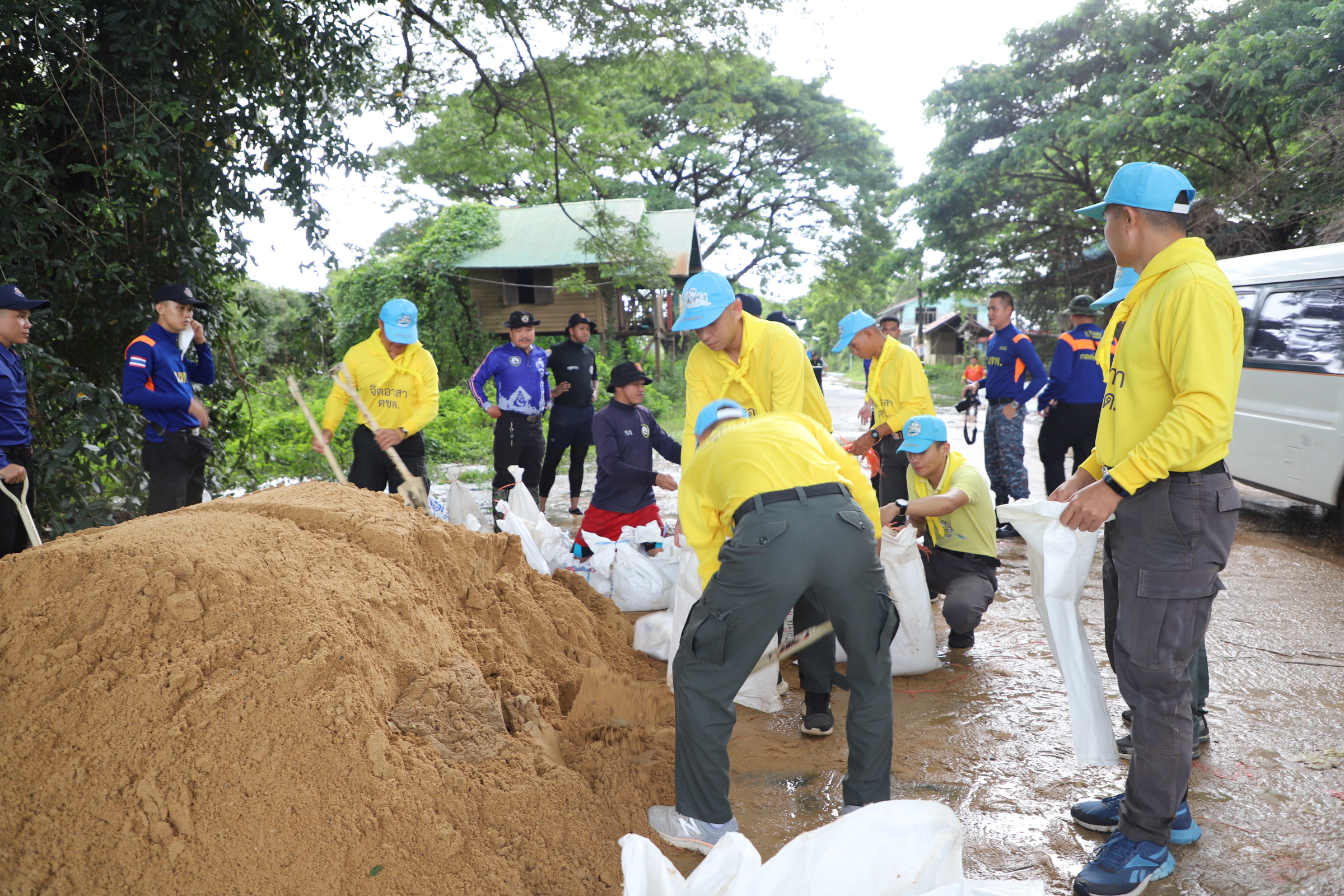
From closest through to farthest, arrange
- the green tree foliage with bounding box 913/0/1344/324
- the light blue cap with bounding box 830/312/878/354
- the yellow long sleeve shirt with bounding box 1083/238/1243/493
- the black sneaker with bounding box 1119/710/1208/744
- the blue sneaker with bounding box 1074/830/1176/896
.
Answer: the yellow long sleeve shirt with bounding box 1083/238/1243/493 → the blue sneaker with bounding box 1074/830/1176/896 → the black sneaker with bounding box 1119/710/1208/744 → the light blue cap with bounding box 830/312/878/354 → the green tree foliage with bounding box 913/0/1344/324

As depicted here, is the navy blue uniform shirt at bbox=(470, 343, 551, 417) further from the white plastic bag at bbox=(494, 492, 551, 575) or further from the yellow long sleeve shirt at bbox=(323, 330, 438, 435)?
the white plastic bag at bbox=(494, 492, 551, 575)

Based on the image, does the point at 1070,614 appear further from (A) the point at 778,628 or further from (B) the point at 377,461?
(B) the point at 377,461

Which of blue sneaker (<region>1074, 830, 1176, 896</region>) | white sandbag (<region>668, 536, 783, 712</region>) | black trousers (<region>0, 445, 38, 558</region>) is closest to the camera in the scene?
blue sneaker (<region>1074, 830, 1176, 896</region>)

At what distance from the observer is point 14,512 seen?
3.82m

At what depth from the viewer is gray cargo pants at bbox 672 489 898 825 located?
227 centimetres

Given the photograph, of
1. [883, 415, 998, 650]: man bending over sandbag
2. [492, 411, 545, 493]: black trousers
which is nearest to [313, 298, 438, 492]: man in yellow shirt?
[492, 411, 545, 493]: black trousers

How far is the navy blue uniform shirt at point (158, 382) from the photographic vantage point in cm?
430

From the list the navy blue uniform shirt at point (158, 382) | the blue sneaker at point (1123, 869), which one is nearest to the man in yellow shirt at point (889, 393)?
the blue sneaker at point (1123, 869)

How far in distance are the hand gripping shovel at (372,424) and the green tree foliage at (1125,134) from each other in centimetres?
1195

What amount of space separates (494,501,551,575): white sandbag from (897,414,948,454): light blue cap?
6.37 ft

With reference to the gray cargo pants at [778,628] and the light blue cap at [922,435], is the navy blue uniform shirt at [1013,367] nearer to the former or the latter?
the light blue cap at [922,435]

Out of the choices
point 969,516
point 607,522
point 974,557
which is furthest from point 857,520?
point 607,522

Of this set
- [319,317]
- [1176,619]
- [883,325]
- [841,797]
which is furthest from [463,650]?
[883,325]

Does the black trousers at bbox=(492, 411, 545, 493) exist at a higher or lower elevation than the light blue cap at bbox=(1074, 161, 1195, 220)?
lower
